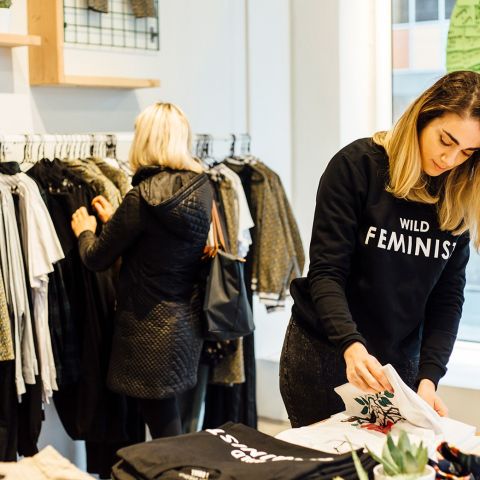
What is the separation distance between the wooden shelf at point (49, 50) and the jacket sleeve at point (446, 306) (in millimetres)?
1810

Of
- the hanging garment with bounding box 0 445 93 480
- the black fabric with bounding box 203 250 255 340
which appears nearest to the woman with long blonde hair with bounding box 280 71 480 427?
the hanging garment with bounding box 0 445 93 480

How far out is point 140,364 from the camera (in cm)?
313

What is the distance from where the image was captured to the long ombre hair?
1.92 m

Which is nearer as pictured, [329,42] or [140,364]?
[140,364]

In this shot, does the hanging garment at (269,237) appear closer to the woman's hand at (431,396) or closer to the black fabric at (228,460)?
the woman's hand at (431,396)

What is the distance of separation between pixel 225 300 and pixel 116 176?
0.62 meters

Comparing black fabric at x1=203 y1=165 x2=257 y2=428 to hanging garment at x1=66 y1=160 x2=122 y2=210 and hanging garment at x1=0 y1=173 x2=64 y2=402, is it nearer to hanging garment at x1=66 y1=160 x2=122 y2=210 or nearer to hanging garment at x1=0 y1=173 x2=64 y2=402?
hanging garment at x1=66 y1=160 x2=122 y2=210

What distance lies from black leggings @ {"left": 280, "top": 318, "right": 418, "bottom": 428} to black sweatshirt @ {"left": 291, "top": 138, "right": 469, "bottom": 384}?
0.15 ft

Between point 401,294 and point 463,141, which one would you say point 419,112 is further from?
point 401,294

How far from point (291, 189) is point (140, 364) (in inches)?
60.6

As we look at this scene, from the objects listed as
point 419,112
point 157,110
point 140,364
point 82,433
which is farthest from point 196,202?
point 419,112

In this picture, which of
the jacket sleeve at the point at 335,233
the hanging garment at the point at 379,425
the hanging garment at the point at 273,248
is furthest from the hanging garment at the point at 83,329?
the hanging garment at the point at 379,425

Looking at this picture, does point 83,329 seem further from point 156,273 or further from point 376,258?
point 376,258

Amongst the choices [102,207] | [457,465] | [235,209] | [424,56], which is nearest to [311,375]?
[457,465]
